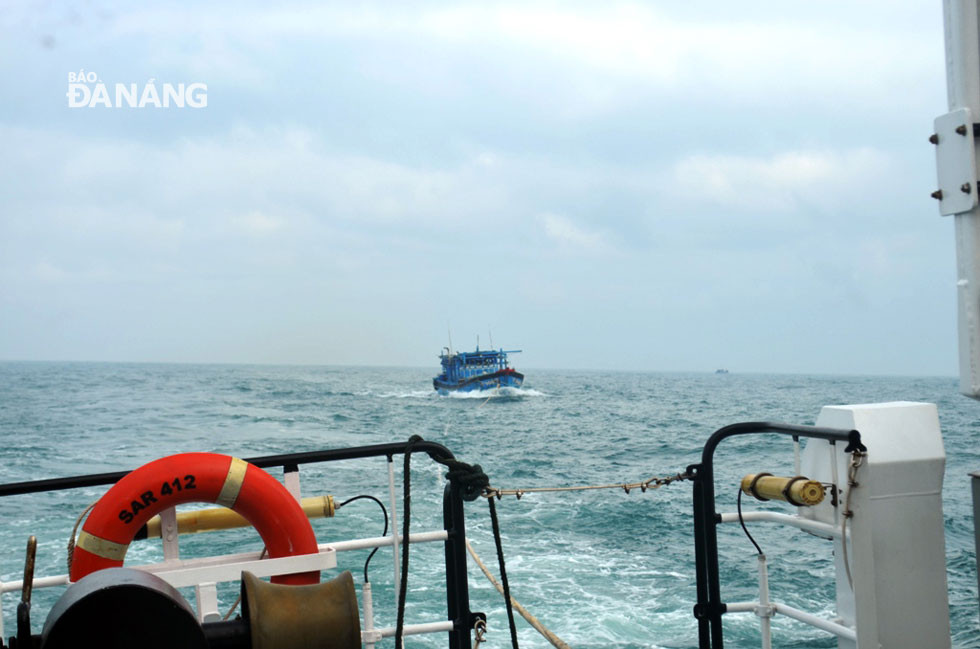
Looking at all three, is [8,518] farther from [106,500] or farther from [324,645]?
[324,645]

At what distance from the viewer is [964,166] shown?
1969mm

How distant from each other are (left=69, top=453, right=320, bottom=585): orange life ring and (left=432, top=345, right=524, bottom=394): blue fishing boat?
55070 mm

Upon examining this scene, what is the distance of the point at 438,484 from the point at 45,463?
987 cm

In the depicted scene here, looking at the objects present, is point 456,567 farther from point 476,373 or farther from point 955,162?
point 476,373

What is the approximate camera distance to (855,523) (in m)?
2.41

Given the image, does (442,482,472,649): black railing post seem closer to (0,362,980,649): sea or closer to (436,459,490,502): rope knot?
(436,459,490,502): rope knot

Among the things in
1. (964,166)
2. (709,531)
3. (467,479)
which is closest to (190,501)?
(467,479)

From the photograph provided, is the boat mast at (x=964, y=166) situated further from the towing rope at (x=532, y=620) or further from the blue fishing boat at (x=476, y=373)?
the blue fishing boat at (x=476, y=373)

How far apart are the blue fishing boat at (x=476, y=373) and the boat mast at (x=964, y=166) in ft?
181

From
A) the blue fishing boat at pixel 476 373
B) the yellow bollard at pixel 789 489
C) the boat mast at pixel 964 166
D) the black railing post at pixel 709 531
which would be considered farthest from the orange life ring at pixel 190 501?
the blue fishing boat at pixel 476 373

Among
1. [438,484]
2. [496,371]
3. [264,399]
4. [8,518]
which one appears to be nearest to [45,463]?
[8,518]

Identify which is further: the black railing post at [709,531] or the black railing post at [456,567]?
the black railing post at [709,531]

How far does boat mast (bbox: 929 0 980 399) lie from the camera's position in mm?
1961

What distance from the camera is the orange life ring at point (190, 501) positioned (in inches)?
83.5
